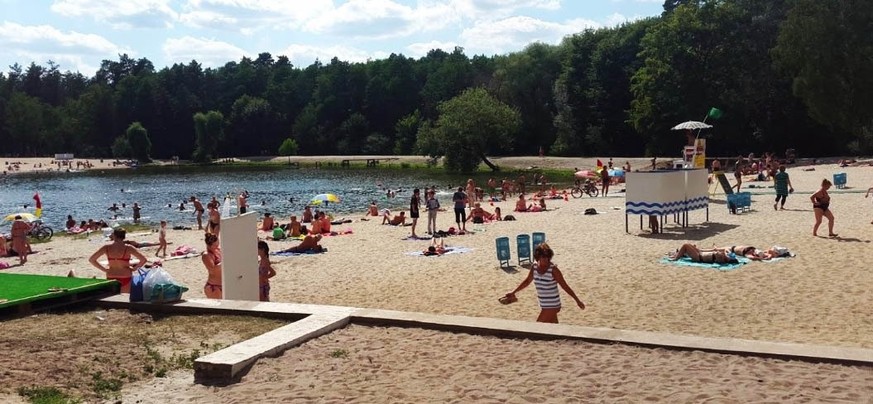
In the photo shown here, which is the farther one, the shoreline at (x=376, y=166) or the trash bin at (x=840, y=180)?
the shoreline at (x=376, y=166)

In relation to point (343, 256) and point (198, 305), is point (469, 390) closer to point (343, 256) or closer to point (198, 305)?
point (198, 305)

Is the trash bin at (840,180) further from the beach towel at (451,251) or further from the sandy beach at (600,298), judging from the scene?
the beach towel at (451,251)

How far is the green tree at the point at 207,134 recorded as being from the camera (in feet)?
347

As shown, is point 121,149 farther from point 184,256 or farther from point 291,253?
point 291,253

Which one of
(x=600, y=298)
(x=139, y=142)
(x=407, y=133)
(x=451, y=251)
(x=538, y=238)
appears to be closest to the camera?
(x=600, y=298)

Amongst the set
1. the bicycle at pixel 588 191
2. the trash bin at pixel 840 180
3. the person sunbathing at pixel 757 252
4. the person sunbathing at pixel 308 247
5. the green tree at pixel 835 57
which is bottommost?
the person sunbathing at pixel 308 247

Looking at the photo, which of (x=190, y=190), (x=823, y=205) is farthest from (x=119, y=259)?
(x=190, y=190)

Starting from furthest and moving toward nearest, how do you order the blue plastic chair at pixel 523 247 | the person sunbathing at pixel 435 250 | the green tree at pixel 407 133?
the green tree at pixel 407 133
the person sunbathing at pixel 435 250
the blue plastic chair at pixel 523 247

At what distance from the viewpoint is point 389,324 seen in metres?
8.73

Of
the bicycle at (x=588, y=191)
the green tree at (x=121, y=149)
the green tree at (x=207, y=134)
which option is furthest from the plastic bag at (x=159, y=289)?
the green tree at (x=121, y=149)

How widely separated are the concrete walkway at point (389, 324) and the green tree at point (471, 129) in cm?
5474

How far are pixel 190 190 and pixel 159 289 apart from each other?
171 ft

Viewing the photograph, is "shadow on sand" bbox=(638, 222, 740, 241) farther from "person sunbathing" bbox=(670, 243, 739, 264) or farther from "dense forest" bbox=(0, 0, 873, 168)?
"dense forest" bbox=(0, 0, 873, 168)

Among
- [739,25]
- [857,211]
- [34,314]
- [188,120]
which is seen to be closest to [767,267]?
[857,211]
